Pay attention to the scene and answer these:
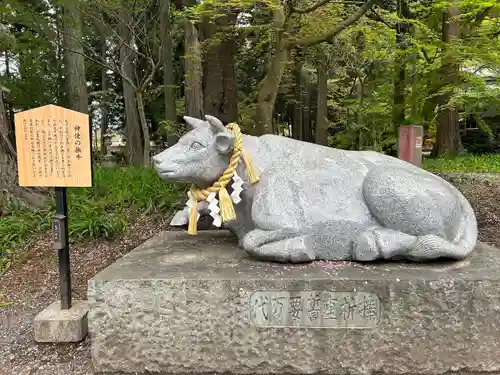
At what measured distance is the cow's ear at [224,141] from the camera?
2863 millimetres

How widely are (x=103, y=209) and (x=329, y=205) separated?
3.61 m

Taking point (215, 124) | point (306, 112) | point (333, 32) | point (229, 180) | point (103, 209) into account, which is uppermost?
point (333, 32)

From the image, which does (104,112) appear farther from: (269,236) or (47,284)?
(269,236)

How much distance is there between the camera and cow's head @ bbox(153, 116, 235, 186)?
2.83m

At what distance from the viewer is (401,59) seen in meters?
8.54

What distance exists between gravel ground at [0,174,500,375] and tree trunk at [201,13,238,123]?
1719mm

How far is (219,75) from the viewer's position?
6.24 m

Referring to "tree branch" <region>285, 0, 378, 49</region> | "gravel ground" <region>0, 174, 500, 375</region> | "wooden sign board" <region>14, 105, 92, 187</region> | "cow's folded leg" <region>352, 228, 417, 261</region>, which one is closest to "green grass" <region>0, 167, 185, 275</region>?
"gravel ground" <region>0, 174, 500, 375</region>

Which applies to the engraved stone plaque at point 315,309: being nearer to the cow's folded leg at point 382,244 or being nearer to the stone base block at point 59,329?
the cow's folded leg at point 382,244

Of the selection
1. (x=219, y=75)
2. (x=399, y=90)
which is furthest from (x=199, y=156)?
(x=399, y=90)

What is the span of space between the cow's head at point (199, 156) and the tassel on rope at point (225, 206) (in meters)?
0.13

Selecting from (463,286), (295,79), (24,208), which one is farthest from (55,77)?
(463,286)

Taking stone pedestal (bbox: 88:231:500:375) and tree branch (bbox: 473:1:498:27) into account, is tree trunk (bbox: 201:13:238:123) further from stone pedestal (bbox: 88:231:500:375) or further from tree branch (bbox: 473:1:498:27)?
stone pedestal (bbox: 88:231:500:375)

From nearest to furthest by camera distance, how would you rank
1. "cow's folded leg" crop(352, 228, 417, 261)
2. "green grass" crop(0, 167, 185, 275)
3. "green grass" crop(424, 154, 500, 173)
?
1. "cow's folded leg" crop(352, 228, 417, 261)
2. "green grass" crop(0, 167, 185, 275)
3. "green grass" crop(424, 154, 500, 173)
